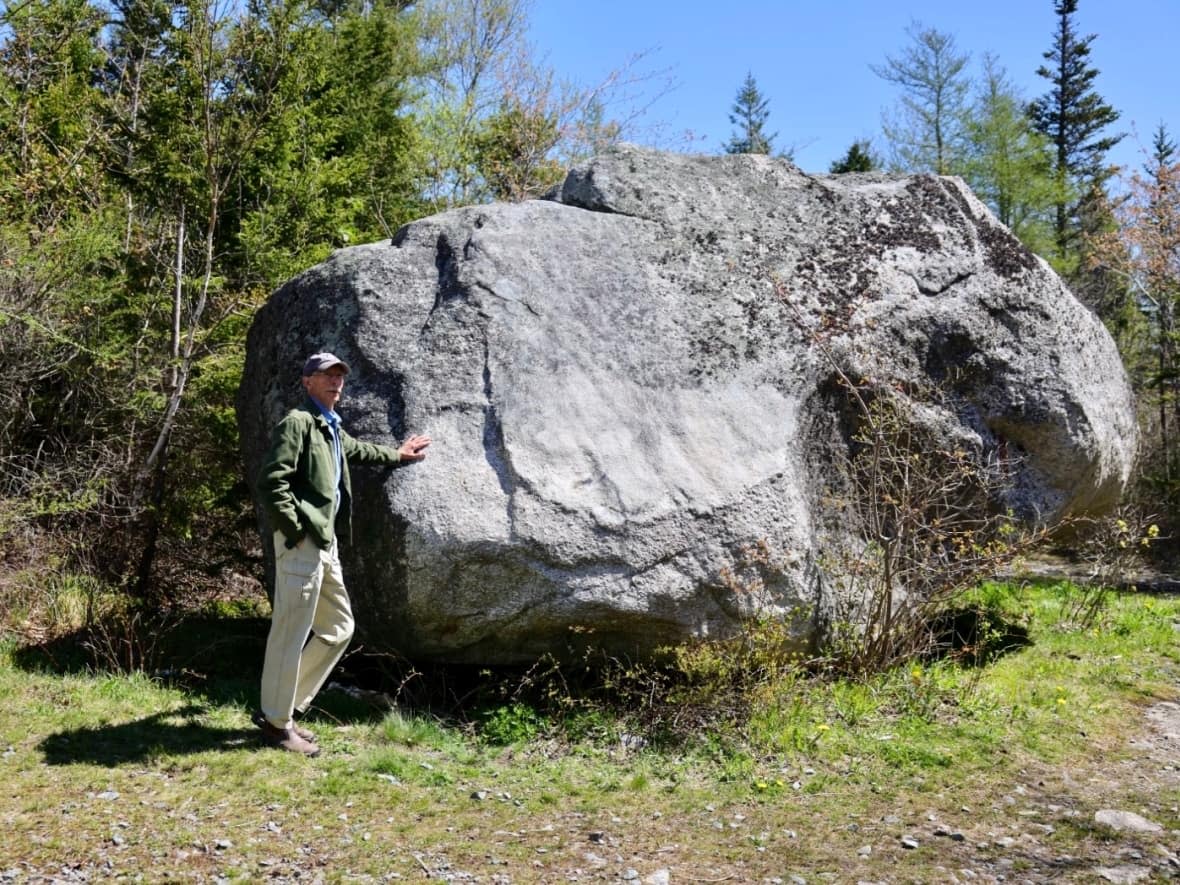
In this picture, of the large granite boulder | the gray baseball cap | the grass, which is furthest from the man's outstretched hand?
the grass

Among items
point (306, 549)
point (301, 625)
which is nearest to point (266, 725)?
point (301, 625)

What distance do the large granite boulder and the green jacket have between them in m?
0.44

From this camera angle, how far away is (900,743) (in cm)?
567

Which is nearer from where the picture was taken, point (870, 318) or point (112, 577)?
point (870, 318)

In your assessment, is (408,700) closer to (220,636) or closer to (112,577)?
(220,636)

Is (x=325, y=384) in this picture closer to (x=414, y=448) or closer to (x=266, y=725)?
(x=414, y=448)

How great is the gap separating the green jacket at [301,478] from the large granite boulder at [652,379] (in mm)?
445

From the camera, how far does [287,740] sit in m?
5.50

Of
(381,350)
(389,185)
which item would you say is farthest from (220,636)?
(389,185)

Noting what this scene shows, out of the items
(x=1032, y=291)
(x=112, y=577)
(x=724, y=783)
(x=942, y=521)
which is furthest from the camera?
(x=112, y=577)

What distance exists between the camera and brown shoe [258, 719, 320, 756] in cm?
547

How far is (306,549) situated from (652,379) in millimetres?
2165

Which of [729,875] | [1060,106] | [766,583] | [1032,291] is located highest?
[1060,106]

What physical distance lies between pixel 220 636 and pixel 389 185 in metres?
7.68
